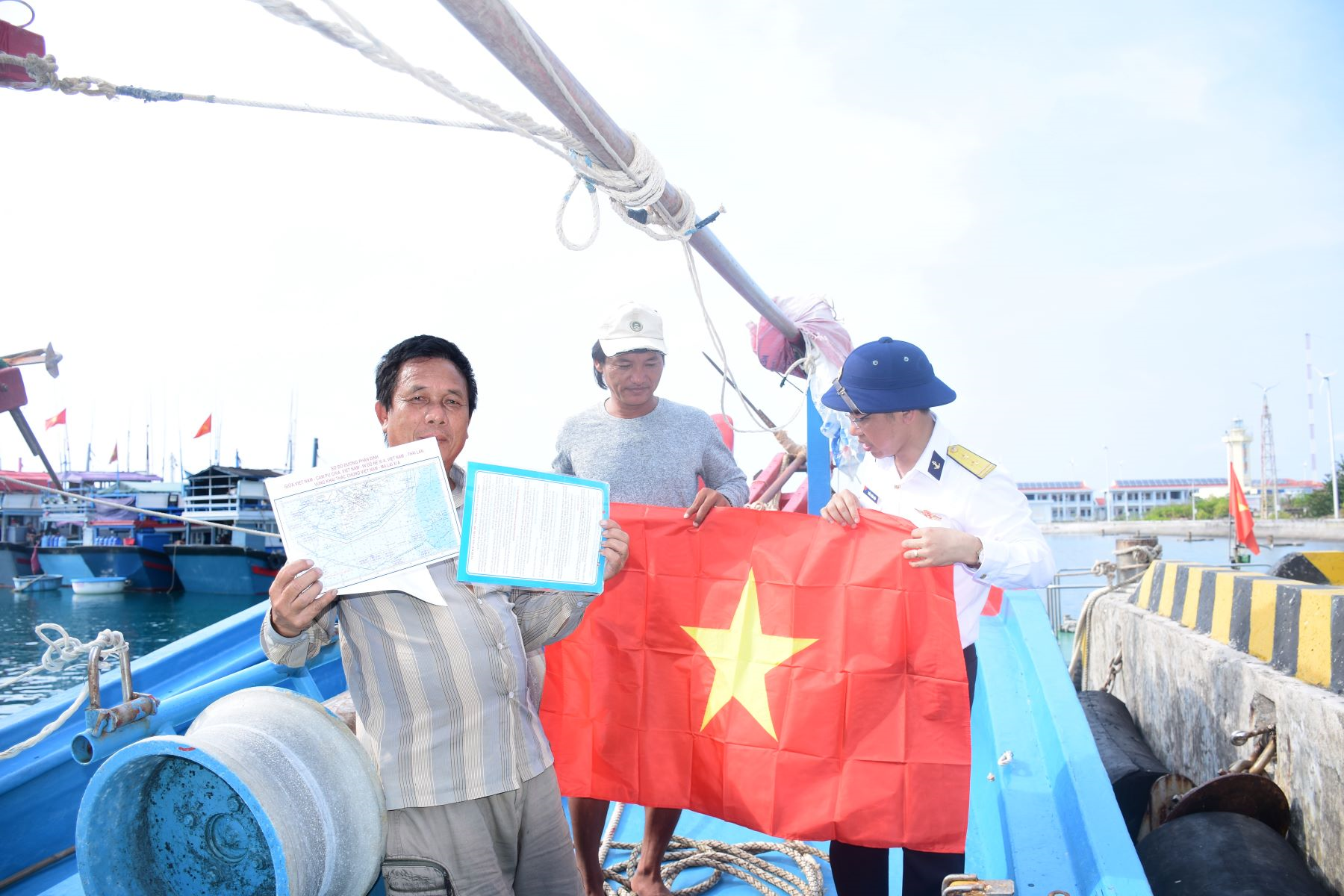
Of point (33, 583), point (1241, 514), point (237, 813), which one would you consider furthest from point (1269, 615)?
point (33, 583)

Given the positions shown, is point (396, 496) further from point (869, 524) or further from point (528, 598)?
point (869, 524)

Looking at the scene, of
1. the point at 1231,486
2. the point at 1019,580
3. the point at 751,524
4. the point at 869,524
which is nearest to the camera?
the point at 1019,580

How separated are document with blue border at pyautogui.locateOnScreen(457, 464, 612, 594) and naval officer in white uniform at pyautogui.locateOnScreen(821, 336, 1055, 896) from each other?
1.01m

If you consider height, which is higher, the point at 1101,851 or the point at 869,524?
the point at 869,524

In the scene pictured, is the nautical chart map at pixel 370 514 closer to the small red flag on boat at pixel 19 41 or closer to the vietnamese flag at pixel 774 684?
the vietnamese flag at pixel 774 684

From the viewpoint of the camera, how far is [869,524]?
284 centimetres

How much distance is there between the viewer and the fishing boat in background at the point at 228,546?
3772cm

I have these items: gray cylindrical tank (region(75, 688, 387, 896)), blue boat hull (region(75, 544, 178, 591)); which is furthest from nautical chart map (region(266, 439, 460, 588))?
blue boat hull (region(75, 544, 178, 591))

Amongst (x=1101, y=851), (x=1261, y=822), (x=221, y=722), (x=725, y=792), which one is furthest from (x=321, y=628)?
(x=1261, y=822)

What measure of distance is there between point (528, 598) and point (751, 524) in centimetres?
117

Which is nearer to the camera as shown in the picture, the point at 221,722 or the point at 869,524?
the point at 221,722

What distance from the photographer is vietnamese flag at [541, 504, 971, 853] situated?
264 centimetres

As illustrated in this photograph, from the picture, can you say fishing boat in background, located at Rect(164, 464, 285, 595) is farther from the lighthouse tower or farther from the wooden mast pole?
the lighthouse tower

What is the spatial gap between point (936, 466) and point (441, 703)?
167 centimetres
